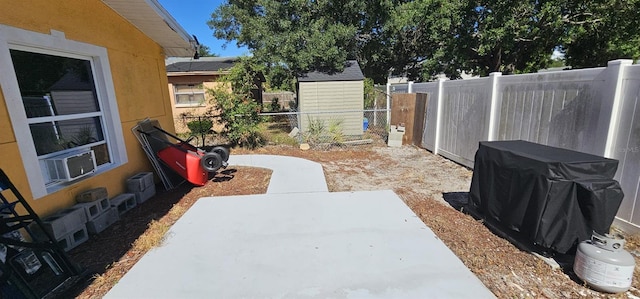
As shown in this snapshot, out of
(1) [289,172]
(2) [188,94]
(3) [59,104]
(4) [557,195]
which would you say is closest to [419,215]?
(4) [557,195]

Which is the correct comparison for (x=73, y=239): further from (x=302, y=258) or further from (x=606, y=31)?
(x=606, y=31)

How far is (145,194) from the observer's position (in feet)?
15.6

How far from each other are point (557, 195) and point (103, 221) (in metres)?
5.27

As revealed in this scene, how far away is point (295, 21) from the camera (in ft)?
36.8

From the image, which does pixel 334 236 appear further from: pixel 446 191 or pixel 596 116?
pixel 596 116

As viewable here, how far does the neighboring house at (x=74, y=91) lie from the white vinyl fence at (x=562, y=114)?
607cm

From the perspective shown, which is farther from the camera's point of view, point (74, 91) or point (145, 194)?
point (145, 194)

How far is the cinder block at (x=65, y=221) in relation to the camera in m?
2.99

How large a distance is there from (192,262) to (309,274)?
1.22 meters

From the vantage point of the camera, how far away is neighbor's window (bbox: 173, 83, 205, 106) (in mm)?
12617

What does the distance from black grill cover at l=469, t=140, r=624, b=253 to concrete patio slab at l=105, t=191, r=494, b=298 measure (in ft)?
2.90

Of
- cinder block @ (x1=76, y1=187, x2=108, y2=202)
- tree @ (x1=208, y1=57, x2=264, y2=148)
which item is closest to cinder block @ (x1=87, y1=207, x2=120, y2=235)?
cinder block @ (x1=76, y1=187, x2=108, y2=202)

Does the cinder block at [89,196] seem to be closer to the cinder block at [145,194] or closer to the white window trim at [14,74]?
the white window trim at [14,74]

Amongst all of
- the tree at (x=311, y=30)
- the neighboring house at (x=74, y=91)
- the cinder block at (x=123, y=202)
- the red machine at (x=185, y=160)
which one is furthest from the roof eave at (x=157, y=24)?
the tree at (x=311, y=30)
